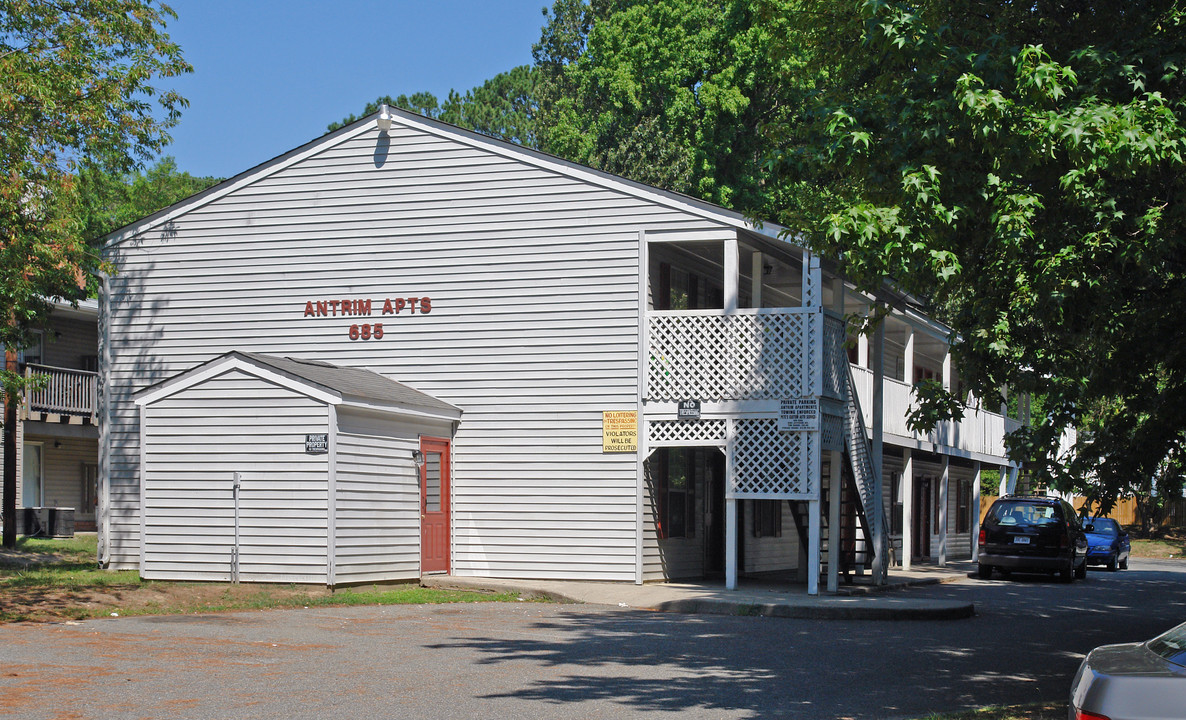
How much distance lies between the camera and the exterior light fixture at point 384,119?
20.9 meters

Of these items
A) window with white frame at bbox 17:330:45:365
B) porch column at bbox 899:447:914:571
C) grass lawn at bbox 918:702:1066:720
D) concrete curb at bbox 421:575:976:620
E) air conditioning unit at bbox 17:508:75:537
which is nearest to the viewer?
grass lawn at bbox 918:702:1066:720

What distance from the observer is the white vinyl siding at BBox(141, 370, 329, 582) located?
1767 cm

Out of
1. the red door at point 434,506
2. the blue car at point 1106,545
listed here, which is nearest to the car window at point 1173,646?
the red door at point 434,506

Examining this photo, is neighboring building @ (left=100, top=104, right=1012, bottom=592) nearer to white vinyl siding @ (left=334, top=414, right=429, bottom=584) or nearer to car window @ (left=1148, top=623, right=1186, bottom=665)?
white vinyl siding @ (left=334, top=414, right=429, bottom=584)

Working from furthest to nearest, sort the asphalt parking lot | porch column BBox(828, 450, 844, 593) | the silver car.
Result: porch column BBox(828, 450, 844, 593), the asphalt parking lot, the silver car

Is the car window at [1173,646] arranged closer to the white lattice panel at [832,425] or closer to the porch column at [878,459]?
the white lattice panel at [832,425]

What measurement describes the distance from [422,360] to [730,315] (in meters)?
5.24

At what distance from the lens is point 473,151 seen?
20.7 meters

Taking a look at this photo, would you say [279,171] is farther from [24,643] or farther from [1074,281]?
[1074,281]

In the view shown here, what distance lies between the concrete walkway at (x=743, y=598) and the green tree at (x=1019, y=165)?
4.90 metres

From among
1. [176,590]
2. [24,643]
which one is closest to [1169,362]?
[24,643]

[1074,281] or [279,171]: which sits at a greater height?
[279,171]

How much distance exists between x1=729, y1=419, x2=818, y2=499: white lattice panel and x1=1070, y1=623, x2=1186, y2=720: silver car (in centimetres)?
1339

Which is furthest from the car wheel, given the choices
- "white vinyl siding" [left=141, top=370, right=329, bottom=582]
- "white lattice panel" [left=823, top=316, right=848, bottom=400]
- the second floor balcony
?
"white vinyl siding" [left=141, top=370, right=329, bottom=582]
